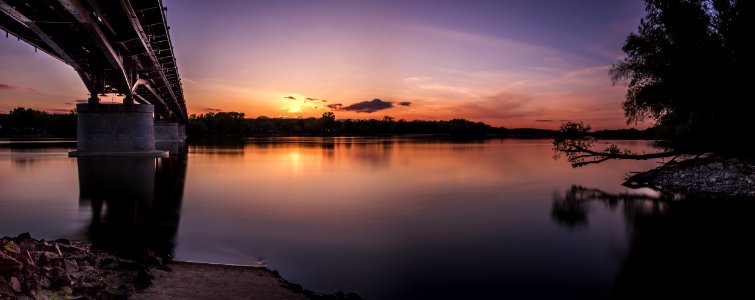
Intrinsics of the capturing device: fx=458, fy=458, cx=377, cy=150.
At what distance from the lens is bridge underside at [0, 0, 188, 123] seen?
2286cm

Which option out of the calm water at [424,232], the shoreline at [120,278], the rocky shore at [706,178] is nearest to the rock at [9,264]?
the shoreline at [120,278]

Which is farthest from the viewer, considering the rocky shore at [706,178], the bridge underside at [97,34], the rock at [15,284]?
the bridge underside at [97,34]

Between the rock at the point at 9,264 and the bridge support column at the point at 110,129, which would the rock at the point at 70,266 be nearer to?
the rock at the point at 9,264

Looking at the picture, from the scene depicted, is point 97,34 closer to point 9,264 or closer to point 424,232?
point 424,232

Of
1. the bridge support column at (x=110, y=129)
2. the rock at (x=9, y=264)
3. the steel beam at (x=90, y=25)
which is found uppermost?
the steel beam at (x=90, y=25)

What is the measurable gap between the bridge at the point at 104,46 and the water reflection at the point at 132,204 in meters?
7.66

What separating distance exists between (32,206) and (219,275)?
51.3 feet

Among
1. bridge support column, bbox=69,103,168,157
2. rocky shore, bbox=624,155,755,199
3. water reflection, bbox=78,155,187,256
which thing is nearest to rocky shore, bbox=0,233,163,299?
water reflection, bbox=78,155,187,256

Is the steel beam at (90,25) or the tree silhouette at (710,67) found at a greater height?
the steel beam at (90,25)

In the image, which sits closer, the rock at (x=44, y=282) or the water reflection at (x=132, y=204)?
the rock at (x=44, y=282)

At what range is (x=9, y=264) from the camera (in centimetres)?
691

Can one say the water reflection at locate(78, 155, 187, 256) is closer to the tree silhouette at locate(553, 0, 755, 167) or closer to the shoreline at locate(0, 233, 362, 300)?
the shoreline at locate(0, 233, 362, 300)

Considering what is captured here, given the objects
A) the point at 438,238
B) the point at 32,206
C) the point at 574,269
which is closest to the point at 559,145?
the point at 438,238

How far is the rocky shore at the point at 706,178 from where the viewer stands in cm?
2164
